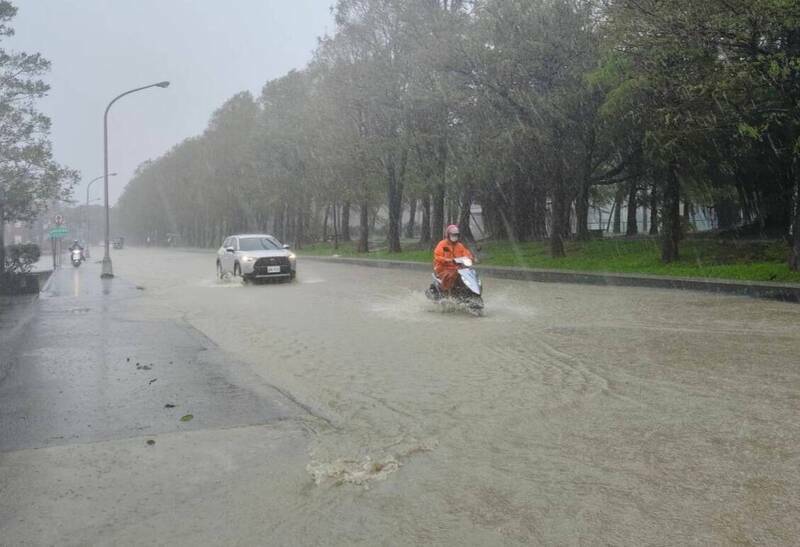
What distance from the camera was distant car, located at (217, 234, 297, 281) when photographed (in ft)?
80.9

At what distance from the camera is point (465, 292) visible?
14.6 meters

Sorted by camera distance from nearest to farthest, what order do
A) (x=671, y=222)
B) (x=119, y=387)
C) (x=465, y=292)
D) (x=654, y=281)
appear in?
(x=119, y=387) < (x=465, y=292) < (x=654, y=281) < (x=671, y=222)

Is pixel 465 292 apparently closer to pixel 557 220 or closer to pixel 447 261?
pixel 447 261

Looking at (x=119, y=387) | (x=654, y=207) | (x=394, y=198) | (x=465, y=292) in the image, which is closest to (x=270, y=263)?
(x=465, y=292)

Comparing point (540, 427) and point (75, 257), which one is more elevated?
point (75, 257)

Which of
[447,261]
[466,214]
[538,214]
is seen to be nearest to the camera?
[447,261]

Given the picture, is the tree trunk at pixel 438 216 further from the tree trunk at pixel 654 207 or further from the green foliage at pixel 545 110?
the tree trunk at pixel 654 207

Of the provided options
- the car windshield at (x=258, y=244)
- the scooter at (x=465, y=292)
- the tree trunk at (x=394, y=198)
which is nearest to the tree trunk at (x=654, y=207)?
the tree trunk at (x=394, y=198)

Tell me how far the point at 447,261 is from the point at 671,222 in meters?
13.4

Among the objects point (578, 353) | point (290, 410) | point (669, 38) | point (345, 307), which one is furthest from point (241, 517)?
point (669, 38)

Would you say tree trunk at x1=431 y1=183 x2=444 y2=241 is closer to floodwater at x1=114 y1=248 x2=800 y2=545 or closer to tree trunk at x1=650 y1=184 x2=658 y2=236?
tree trunk at x1=650 y1=184 x2=658 y2=236

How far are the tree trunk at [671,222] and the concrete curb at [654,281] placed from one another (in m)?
3.39

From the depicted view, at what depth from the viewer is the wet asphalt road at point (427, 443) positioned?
14.1ft

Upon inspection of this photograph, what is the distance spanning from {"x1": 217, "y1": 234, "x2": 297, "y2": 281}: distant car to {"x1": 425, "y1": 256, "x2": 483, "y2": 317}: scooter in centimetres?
1067
